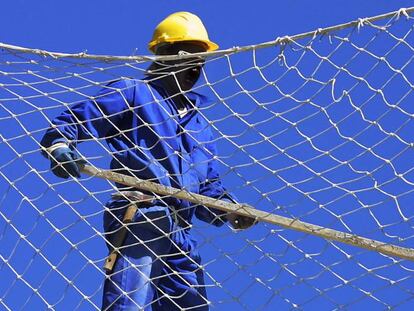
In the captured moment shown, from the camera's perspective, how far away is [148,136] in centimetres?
649

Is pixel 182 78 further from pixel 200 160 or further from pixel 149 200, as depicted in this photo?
pixel 149 200

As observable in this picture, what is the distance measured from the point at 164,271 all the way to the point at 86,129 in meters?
0.63

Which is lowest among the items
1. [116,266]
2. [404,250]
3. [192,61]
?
[116,266]

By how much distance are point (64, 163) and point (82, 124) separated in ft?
0.67

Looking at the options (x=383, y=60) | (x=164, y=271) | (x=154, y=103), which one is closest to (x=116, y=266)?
(x=164, y=271)

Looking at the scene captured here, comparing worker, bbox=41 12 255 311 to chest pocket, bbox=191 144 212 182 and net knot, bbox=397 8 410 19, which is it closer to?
chest pocket, bbox=191 144 212 182

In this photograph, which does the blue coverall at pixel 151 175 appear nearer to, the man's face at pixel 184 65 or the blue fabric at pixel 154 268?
the blue fabric at pixel 154 268

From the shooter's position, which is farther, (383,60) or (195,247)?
(195,247)

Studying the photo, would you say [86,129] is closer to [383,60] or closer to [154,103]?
[154,103]

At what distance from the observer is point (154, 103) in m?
6.54

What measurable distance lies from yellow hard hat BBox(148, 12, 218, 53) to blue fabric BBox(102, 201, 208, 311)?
85 centimetres

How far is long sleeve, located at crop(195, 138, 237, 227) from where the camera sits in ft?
21.7

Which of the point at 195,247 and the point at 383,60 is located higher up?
the point at 383,60

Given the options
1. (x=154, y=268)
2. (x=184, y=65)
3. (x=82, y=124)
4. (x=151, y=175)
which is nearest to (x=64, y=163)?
(x=82, y=124)
